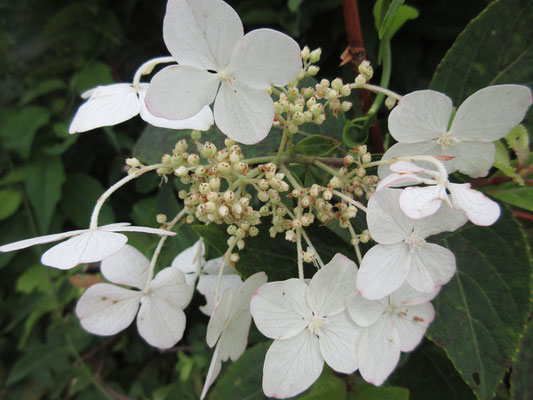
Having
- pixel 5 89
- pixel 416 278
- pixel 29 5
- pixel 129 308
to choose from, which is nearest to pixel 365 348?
pixel 416 278

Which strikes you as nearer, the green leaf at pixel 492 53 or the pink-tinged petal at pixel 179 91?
the pink-tinged petal at pixel 179 91

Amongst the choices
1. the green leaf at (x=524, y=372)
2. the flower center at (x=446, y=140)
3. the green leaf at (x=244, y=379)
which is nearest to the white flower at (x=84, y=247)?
the flower center at (x=446, y=140)

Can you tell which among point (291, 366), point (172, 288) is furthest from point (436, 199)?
point (172, 288)

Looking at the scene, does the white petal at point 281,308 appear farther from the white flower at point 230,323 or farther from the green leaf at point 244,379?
the green leaf at point 244,379

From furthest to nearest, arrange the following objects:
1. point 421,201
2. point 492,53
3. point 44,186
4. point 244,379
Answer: point 44,186 → point 244,379 → point 492,53 → point 421,201

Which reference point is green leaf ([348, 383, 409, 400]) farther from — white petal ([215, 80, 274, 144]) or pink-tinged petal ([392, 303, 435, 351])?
white petal ([215, 80, 274, 144])

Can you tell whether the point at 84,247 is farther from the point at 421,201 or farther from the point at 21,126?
the point at 21,126

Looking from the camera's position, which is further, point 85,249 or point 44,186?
point 44,186
